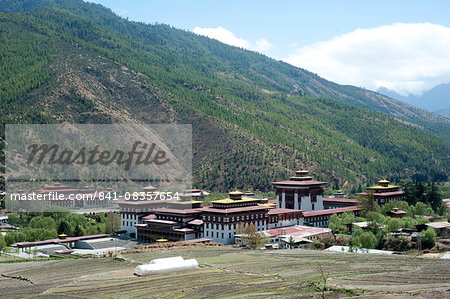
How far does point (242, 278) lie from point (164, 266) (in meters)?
7.81

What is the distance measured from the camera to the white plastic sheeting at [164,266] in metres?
53.7

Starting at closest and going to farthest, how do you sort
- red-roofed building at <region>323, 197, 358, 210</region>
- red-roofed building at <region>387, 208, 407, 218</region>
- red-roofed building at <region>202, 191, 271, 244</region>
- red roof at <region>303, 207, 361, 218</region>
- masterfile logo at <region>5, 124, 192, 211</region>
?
red-roofed building at <region>202, 191, 271, 244</region> → red roof at <region>303, 207, 361, 218</region> → red-roofed building at <region>387, 208, 407, 218</region> → red-roofed building at <region>323, 197, 358, 210</region> → masterfile logo at <region>5, 124, 192, 211</region>

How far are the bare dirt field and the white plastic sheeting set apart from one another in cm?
105

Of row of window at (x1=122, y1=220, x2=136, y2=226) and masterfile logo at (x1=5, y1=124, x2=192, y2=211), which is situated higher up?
masterfile logo at (x1=5, y1=124, x2=192, y2=211)

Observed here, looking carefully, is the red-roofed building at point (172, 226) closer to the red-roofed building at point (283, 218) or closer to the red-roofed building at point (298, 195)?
the red-roofed building at point (283, 218)

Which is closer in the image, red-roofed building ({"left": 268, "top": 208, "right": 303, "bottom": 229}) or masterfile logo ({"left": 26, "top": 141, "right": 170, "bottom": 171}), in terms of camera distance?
red-roofed building ({"left": 268, "top": 208, "right": 303, "bottom": 229})

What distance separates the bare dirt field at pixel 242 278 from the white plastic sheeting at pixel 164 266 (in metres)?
1.05

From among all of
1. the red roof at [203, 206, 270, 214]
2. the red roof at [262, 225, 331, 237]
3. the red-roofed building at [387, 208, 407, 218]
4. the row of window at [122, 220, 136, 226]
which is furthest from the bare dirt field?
Result: the red-roofed building at [387, 208, 407, 218]

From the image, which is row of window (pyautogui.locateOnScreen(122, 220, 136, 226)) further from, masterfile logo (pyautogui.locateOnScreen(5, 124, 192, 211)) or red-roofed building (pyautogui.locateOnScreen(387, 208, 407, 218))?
red-roofed building (pyautogui.locateOnScreen(387, 208, 407, 218))

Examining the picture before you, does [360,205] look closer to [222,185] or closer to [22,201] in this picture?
[222,185]

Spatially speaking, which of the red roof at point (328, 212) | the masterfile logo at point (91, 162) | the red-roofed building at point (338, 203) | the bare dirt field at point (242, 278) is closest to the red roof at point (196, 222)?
the red roof at point (328, 212)

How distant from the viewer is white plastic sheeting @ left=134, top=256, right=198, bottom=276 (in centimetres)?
5372

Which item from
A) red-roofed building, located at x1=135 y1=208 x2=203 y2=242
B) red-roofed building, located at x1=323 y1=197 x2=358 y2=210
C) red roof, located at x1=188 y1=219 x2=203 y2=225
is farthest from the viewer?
red-roofed building, located at x1=323 y1=197 x2=358 y2=210

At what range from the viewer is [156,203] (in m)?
106
